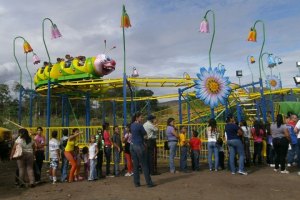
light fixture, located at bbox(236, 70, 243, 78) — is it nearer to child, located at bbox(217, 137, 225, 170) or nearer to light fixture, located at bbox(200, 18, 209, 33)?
light fixture, located at bbox(200, 18, 209, 33)

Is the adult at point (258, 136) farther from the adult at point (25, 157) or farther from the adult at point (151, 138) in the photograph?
the adult at point (25, 157)

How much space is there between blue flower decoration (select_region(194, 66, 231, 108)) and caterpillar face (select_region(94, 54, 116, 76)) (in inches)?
160

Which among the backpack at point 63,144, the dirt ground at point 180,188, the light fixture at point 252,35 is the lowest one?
the dirt ground at point 180,188

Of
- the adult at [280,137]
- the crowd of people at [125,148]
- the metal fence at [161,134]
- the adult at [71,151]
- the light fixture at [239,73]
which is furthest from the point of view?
the light fixture at [239,73]

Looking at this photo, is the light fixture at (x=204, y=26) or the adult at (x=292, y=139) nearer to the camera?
the adult at (x=292, y=139)

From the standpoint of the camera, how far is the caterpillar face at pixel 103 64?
585 inches

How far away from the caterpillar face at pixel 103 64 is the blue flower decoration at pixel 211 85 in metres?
4.06

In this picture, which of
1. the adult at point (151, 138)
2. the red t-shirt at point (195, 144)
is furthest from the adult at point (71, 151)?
the red t-shirt at point (195, 144)

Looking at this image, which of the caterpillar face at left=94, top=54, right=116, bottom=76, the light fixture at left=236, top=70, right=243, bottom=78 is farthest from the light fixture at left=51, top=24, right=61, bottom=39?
the light fixture at left=236, top=70, right=243, bottom=78

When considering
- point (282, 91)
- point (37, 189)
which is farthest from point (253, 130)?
point (282, 91)

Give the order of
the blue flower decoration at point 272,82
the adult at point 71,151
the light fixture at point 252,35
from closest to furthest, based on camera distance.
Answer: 1. the adult at point 71,151
2. the light fixture at point 252,35
3. the blue flower decoration at point 272,82

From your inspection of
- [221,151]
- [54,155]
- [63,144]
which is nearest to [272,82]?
[221,151]

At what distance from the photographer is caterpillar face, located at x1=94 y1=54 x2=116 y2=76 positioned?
14852mm

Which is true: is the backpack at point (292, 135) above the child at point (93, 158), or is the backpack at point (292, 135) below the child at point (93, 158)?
above
